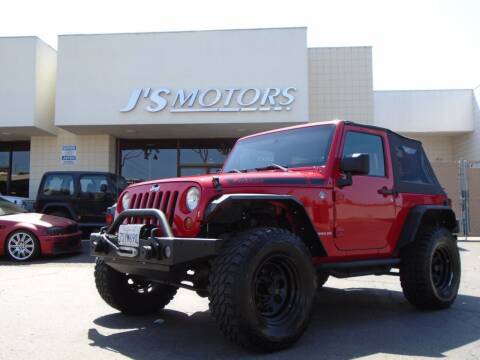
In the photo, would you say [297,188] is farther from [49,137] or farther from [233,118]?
[49,137]

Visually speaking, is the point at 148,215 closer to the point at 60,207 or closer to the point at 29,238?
the point at 29,238

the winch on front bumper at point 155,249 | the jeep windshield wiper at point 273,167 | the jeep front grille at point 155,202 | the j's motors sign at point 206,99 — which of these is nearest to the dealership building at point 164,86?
the j's motors sign at point 206,99

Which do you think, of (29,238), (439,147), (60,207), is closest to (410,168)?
(29,238)

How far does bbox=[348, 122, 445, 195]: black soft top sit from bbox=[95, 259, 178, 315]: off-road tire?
2.78 m

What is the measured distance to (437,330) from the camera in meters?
4.66

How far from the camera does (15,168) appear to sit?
17.5m

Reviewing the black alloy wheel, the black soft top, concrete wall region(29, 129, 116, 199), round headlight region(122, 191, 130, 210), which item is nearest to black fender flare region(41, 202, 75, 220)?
concrete wall region(29, 129, 116, 199)

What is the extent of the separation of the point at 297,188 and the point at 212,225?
2.80 ft

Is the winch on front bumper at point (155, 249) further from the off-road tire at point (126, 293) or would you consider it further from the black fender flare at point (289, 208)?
the off-road tire at point (126, 293)

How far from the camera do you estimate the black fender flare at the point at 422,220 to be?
5.32 metres

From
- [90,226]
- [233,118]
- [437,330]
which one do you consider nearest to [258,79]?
[233,118]

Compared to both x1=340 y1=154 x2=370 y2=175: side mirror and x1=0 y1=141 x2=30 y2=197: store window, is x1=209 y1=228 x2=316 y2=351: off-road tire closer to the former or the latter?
x1=340 y1=154 x2=370 y2=175: side mirror

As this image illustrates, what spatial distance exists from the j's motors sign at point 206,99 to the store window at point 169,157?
2655 millimetres

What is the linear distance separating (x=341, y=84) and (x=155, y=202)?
13.1 metres
